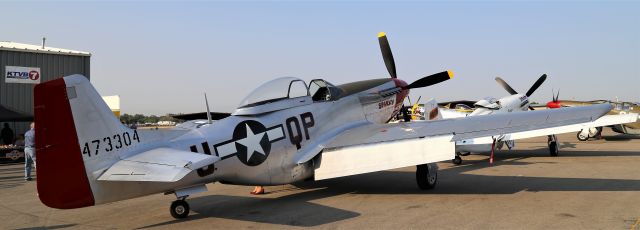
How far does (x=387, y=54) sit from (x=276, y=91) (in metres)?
5.31

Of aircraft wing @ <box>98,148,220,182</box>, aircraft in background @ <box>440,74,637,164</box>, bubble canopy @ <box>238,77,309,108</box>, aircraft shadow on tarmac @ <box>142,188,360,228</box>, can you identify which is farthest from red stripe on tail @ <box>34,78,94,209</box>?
aircraft in background @ <box>440,74,637,164</box>

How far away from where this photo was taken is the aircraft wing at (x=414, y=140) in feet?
24.5

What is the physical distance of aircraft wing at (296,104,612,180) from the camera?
7480 millimetres

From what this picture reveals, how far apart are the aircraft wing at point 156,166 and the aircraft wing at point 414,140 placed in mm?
2521

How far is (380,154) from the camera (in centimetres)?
759

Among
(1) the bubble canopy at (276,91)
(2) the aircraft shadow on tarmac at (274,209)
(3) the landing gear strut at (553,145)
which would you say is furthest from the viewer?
(3) the landing gear strut at (553,145)

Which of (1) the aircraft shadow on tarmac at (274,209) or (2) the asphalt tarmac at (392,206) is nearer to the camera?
(2) the asphalt tarmac at (392,206)

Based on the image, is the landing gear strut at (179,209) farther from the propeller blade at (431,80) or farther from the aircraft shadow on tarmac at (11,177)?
the aircraft shadow on tarmac at (11,177)

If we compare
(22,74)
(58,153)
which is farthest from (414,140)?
(22,74)

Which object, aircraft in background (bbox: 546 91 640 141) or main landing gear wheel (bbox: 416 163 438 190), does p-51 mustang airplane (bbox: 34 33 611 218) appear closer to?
main landing gear wheel (bbox: 416 163 438 190)

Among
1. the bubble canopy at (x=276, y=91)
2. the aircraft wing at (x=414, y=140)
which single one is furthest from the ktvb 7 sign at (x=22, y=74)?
the aircraft wing at (x=414, y=140)

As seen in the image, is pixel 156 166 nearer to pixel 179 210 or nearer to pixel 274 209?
pixel 179 210

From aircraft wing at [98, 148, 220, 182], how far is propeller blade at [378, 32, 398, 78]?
766 centimetres

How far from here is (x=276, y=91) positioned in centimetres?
824
